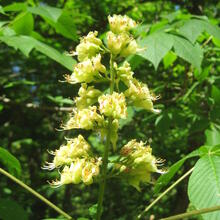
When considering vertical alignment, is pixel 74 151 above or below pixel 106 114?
below

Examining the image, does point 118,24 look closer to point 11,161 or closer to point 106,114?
point 106,114

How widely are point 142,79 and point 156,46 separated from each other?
2.77 meters

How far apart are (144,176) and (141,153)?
0.46 feet

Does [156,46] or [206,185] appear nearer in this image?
[206,185]

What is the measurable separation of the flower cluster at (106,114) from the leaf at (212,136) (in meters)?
1.74

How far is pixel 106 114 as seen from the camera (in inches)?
79.0

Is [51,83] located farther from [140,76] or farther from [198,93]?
[198,93]

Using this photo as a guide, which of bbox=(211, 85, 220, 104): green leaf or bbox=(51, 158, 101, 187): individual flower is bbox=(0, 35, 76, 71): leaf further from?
bbox=(211, 85, 220, 104): green leaf

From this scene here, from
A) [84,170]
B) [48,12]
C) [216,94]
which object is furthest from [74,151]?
[216,94]

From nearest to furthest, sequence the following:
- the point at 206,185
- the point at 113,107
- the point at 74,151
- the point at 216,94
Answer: the point at 206,185, the point at 113,107, the point at 74,151, the point at 216,94

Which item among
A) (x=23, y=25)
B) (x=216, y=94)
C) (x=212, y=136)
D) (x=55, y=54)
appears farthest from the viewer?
(x=216, y=94)

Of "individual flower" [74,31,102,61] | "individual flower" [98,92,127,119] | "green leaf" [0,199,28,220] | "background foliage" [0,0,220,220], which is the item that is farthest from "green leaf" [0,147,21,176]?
"individual flower" [74,31,102,61]

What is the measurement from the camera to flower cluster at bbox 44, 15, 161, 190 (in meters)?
2.02

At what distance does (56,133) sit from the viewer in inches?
294
